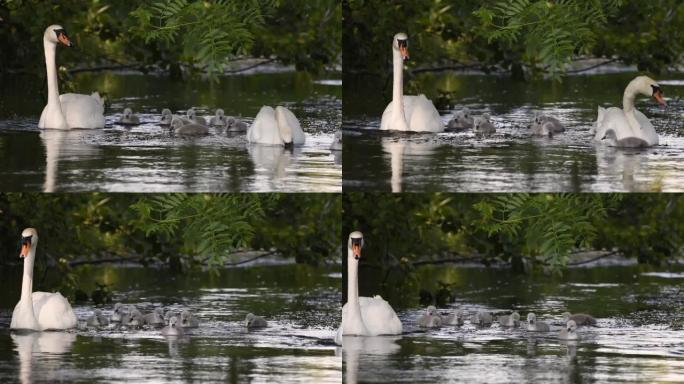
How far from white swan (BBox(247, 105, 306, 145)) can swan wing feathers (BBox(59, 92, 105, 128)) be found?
1.58 meters

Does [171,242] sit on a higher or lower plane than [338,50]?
lower

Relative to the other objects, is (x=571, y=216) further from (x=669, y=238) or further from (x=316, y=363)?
(x=316, y=363)

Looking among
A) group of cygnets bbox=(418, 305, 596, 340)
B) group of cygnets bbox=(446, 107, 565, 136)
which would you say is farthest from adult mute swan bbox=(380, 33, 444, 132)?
group of cygnets bbox=(418, 305, 596, 340)

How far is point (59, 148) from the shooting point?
66.6 feet

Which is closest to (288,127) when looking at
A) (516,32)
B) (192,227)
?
(192,227)

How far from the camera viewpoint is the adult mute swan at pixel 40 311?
19.4 meters

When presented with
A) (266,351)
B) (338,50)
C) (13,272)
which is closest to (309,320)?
(266,351)

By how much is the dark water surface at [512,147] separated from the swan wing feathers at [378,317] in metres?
1.03

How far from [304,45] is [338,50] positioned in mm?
387

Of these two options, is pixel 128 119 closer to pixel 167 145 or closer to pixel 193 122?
pixel 193 122

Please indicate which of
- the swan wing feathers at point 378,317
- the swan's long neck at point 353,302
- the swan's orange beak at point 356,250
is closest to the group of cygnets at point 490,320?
the swan wing feathers at point 378,317

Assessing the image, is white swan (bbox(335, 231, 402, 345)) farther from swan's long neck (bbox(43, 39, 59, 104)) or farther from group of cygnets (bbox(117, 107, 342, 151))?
swan's long neck (bbox(43, 39, 59, 104))

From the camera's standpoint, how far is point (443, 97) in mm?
23172

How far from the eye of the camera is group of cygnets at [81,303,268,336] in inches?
765
